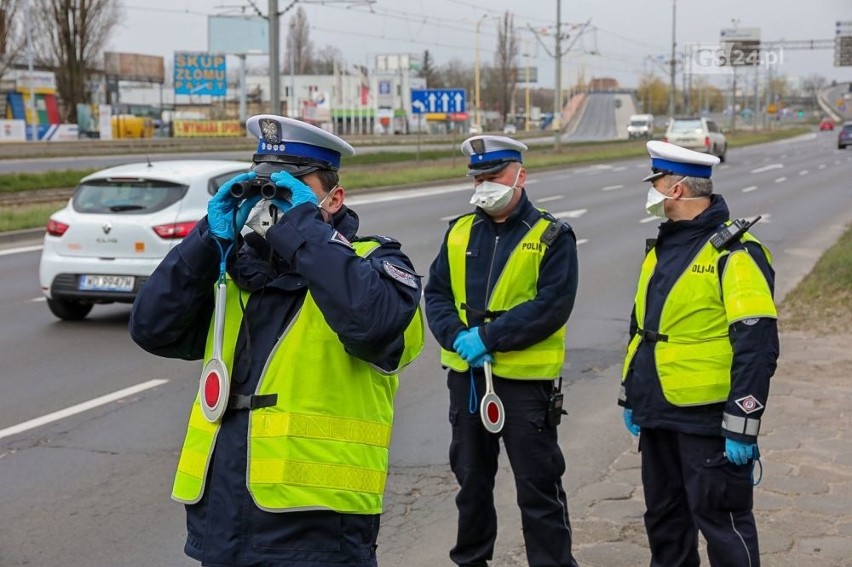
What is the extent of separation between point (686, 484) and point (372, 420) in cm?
169

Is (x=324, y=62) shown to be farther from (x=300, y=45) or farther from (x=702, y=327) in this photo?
(x=702, y=327)

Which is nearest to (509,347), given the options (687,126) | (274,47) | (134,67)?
(274,47)

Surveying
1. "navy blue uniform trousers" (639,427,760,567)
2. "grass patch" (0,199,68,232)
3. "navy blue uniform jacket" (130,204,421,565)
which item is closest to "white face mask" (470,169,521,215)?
"navy blue uniform trousers" (639,427,760,567)

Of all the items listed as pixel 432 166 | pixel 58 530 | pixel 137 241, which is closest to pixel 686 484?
pixel 58 530

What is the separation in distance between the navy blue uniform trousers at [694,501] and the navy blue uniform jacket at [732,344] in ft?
0.23

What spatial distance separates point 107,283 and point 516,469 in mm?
7415

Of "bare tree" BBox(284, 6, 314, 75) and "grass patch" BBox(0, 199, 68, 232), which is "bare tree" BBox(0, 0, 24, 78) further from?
"bare tree" BBox(284, 6, 314, 75)

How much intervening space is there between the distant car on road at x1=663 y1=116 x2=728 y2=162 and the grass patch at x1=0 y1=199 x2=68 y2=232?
27.6 meters

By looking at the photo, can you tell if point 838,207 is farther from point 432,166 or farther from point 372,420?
point 372,420

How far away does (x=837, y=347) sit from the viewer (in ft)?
31.7

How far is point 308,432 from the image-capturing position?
2.82 m

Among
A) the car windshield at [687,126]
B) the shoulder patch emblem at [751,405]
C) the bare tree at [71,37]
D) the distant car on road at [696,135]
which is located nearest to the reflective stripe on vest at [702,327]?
the shoulder patch emblem at [751,405]

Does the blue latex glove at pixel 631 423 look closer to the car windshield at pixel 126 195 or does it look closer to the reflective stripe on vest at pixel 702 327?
the reflective stripe on vest at pixel 702 327

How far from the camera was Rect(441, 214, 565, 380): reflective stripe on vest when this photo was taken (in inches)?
182
